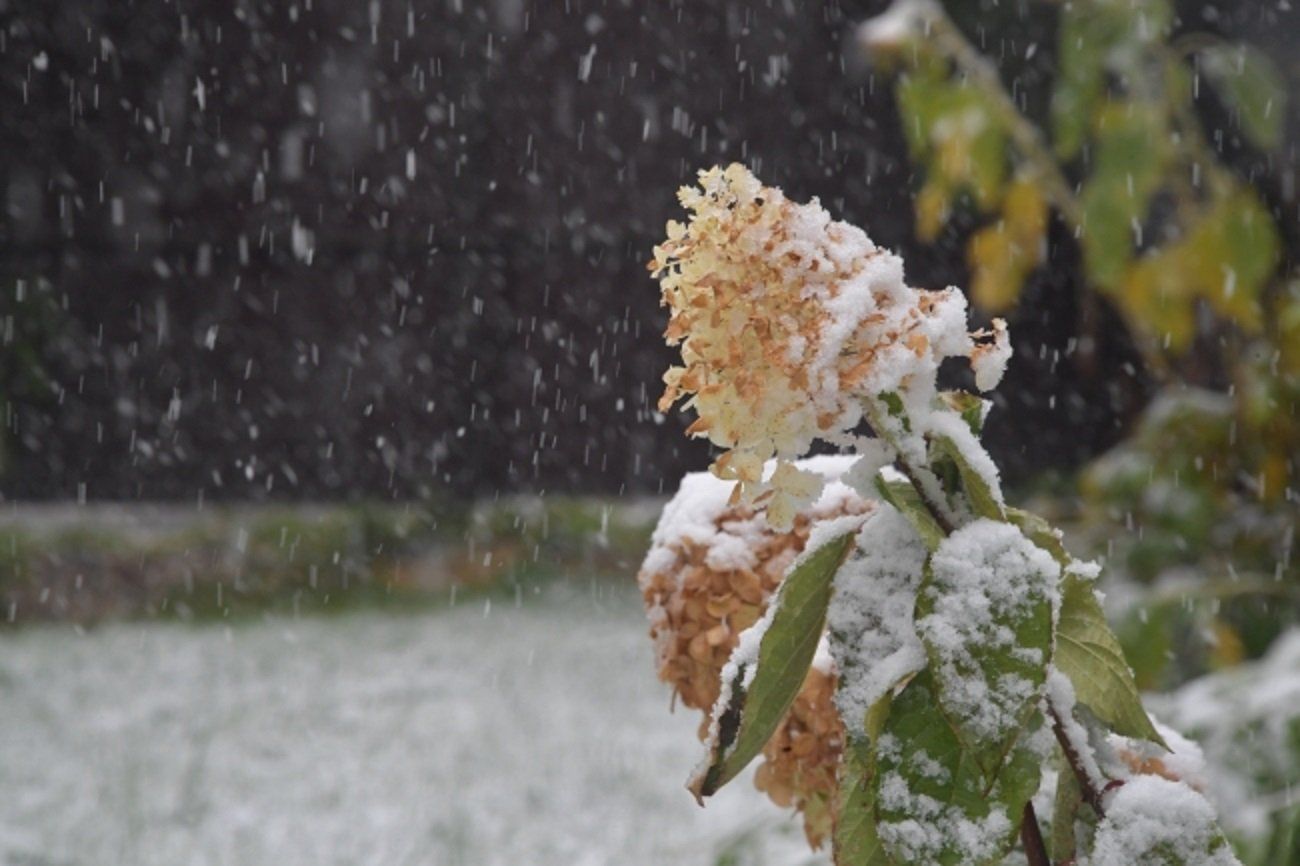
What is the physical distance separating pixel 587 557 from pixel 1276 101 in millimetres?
2285

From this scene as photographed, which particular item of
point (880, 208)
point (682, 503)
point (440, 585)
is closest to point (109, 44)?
point (440, 585)

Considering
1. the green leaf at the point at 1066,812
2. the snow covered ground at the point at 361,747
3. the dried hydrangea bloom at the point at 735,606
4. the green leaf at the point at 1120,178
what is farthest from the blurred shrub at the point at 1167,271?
the green leaf at the point at 1066,812

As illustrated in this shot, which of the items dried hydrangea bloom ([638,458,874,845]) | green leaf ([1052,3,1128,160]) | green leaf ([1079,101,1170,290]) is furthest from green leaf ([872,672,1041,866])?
green leaf ([1052,3,1128,160])

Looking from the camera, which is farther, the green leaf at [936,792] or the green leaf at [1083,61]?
the green leaf at [1083,61]

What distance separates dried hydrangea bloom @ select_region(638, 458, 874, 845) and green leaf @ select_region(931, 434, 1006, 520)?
0.73ft

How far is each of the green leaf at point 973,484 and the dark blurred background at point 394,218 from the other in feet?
12.8

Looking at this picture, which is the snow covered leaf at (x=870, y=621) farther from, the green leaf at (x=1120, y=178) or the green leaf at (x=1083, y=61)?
the green leaf at (x=1083, y=61)

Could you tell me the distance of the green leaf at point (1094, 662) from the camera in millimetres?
391

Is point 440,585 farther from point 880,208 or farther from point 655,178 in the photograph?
point 880,208

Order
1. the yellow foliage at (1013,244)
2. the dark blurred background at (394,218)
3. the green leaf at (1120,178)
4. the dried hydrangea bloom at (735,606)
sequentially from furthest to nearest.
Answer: the dark blurred background at (394,218) → the yellow foliage at (1013,244) → the green leaf at (1120,178) → the dried hydrangea bloom at (735,606)

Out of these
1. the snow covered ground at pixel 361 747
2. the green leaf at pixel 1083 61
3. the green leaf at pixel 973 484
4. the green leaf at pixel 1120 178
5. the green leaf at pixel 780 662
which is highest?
the green leaf at pixel 1083 61

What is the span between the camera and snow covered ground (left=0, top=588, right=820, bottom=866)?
2.02 metres

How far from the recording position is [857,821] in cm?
38

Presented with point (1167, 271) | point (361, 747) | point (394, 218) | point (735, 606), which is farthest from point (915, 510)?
point (394, 218)
